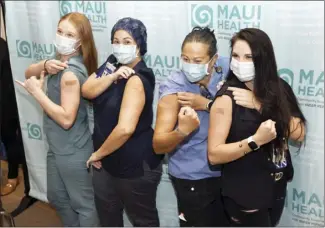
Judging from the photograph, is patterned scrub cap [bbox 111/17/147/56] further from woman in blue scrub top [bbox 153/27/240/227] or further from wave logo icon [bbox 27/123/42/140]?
wave logo icon [bbox 27/123/42/140]

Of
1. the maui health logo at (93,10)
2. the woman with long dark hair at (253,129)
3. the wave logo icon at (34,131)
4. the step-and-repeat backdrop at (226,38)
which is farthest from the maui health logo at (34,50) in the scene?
the woman with long dark hair at (253,129)

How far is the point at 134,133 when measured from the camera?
199cm

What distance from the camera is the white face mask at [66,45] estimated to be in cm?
204

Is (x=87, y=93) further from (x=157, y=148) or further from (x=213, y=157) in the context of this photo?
(x=213, y=157)

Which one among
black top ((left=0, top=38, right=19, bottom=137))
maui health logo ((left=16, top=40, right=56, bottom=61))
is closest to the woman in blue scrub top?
maui health logo ((left=16, top=40, right=56, bottom=61))

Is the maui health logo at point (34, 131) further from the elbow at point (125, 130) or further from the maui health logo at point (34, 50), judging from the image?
the elbow at point (125, 130)

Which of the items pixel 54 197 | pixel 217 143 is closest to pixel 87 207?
pixel 54 197

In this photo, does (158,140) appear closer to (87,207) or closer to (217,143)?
(217,143)

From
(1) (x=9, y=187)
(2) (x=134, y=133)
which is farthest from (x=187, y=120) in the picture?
(1) (x=9, y=187)

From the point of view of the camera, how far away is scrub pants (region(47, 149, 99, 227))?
215cm

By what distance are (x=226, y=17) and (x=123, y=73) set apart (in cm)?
53

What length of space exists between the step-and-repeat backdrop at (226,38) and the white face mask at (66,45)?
0.31 m

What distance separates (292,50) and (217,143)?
0.57m

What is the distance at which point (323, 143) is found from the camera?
1979mm
